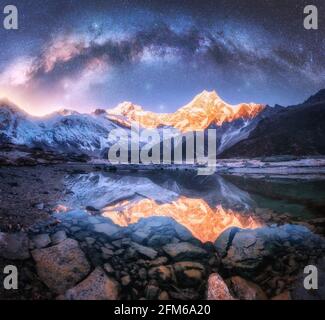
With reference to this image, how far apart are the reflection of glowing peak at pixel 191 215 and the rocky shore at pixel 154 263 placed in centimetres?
46

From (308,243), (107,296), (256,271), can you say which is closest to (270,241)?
(308,243)

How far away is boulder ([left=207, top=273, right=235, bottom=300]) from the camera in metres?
4.07

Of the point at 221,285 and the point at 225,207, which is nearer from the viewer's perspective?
the point at 221,285

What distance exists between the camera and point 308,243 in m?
5.24

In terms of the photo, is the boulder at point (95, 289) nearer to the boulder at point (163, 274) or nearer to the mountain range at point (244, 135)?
the boulder at point (163, 274)

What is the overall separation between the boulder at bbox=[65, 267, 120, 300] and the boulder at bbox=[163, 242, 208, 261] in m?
1.20

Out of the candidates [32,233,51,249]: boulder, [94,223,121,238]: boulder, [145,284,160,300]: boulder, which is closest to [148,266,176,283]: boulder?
[145,284,160,300]: boulder

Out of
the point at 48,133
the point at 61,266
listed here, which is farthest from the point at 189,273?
the point at 48,133

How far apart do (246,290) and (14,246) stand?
410 cm

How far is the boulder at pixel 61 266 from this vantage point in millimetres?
3945

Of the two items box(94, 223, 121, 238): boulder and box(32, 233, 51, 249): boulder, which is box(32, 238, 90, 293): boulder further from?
box(94, 223, 121, 238): boulder
